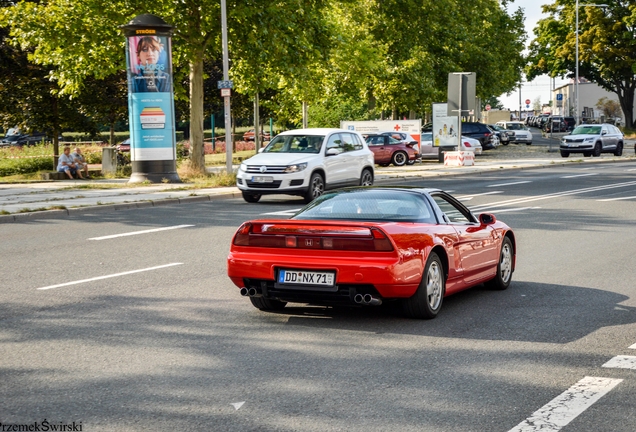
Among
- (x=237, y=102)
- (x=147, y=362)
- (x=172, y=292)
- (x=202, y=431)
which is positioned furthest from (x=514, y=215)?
(x=237, y=102)

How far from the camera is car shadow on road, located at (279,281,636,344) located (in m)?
8.06

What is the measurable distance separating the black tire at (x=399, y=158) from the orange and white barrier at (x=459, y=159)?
2.08 meters

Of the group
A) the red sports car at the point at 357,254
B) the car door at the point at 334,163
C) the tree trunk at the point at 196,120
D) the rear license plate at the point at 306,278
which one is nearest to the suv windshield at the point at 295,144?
the car door at the point at 334,163

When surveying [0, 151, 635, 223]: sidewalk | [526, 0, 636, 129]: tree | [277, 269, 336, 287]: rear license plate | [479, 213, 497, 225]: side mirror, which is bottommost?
[0, 151, 635, 223]: sidewalk

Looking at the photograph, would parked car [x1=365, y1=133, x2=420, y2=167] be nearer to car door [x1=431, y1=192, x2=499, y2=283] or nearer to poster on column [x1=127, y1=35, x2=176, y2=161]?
poster on column [x1=127, y1=35, x2=176, y2=161]

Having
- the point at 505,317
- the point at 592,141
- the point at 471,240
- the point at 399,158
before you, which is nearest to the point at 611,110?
the point at 592,141

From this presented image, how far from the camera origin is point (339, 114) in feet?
173

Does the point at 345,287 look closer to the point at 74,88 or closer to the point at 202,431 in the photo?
the point at 202,431

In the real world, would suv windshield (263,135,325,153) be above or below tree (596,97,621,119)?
below

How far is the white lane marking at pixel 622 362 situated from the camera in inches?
268

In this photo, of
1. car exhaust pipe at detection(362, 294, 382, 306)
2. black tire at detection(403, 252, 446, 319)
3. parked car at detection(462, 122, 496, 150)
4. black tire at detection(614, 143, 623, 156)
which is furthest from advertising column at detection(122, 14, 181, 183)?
parked car at detection(462, 122, 496, 150)

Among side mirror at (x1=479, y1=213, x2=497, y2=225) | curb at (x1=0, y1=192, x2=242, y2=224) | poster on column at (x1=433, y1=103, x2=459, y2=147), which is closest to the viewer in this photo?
side mirror at (x1=479, y1=213, x2=497, y2=225)

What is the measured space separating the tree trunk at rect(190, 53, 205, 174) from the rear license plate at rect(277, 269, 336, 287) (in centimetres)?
2458

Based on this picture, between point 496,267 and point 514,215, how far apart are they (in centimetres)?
899
